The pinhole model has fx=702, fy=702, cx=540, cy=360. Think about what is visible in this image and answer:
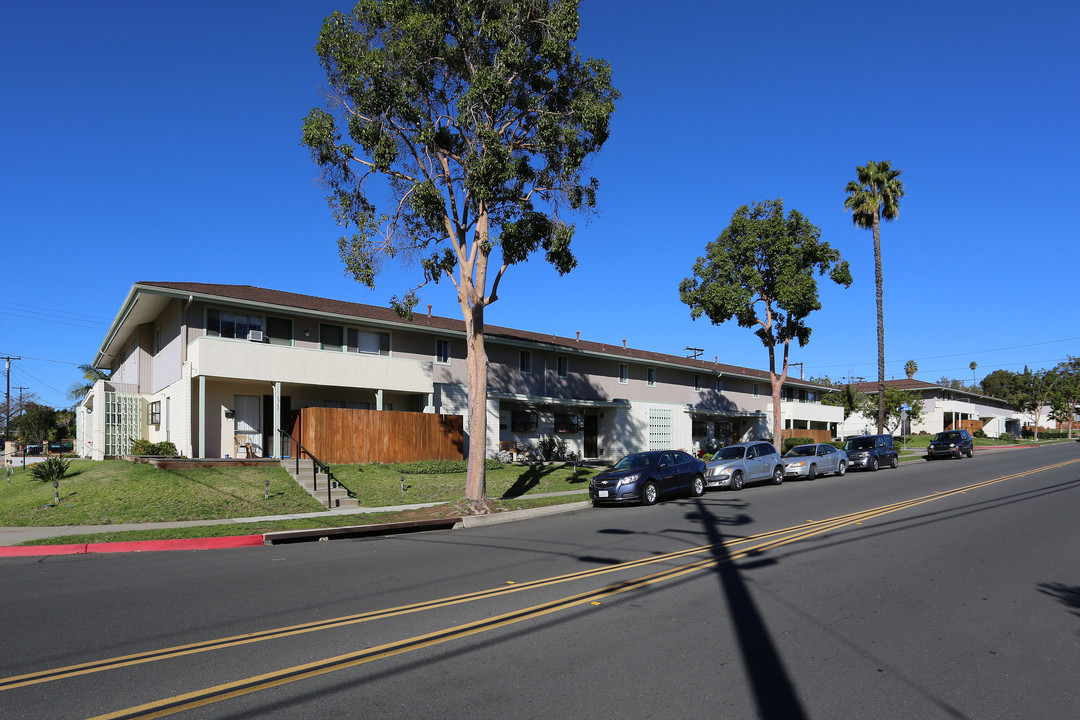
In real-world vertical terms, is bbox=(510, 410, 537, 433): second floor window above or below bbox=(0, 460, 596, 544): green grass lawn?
above

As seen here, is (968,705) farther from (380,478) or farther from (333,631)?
(380,478)

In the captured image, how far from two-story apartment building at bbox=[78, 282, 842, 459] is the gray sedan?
10.3 meters

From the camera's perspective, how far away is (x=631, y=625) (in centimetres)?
688

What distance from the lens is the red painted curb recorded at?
12.2 metres

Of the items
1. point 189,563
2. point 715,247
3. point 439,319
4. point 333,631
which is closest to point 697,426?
point 715,247

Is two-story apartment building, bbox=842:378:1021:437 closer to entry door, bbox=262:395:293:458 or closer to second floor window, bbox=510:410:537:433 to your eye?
second floor window, bbox=510:410:537:433

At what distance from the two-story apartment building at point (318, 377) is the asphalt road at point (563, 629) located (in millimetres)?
12066

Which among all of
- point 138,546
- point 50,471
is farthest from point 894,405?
point 50,471

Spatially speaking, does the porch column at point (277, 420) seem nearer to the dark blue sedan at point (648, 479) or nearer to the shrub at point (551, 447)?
the dark blue sedan at point (648, 479)

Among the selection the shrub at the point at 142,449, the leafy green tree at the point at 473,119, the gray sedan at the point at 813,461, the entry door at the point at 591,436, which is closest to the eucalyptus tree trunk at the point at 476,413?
the leafy green tree at the point at 473,119

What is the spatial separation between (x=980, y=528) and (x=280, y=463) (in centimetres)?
1884

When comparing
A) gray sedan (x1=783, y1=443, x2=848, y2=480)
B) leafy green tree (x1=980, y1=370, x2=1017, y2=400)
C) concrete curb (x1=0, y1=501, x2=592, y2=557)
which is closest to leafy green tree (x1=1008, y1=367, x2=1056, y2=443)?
leafy green tree (x1=980, y1=370, x2=1017, y2=400)

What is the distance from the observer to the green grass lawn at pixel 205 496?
15.2 m

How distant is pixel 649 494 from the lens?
763 inches
